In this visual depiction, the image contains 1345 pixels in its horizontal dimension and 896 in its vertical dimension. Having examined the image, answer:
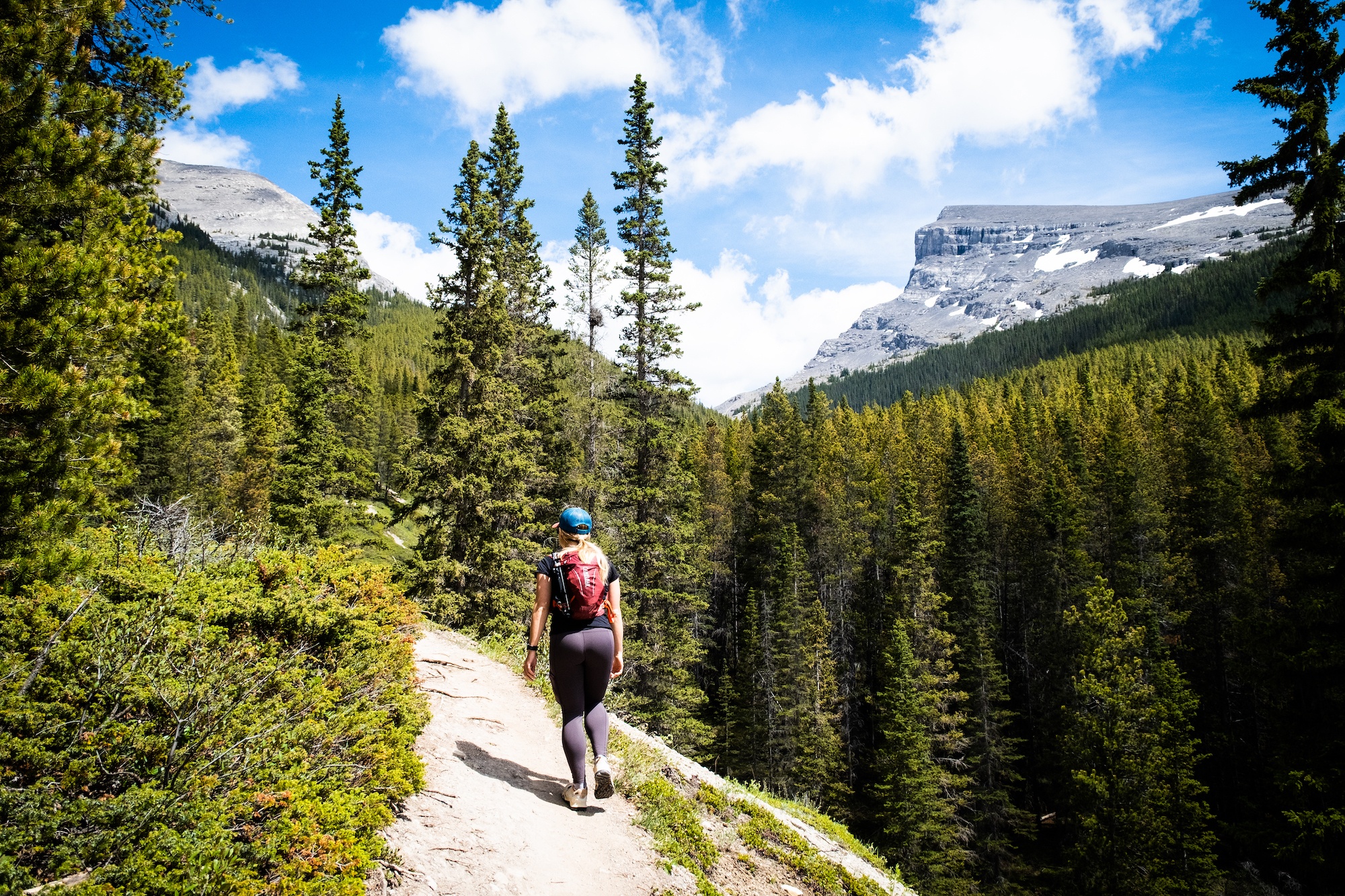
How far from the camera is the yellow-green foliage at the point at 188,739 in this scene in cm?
273

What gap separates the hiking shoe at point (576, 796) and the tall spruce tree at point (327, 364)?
1952 cm

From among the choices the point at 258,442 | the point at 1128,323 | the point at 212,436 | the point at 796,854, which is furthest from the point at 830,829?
the point at 1128,323

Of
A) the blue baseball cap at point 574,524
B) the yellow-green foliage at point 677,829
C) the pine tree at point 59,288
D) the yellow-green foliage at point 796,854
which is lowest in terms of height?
the yellow-green foliage at point 796,854

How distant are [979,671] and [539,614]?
34515 millimetres

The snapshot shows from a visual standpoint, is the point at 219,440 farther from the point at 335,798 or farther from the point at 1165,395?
the point at 1165,395

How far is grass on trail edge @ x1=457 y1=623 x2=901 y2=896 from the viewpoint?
213 inches

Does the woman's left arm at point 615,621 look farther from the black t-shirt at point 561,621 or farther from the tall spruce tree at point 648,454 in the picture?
the tall spruce tree at point 648,454

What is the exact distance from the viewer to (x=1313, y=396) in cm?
1095

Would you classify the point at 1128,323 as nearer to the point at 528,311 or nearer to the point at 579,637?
the point at 528,311

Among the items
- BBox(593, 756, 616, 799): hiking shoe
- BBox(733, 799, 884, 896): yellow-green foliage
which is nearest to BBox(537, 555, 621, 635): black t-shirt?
BBox(593, 756, 616, 799): hiking shoe

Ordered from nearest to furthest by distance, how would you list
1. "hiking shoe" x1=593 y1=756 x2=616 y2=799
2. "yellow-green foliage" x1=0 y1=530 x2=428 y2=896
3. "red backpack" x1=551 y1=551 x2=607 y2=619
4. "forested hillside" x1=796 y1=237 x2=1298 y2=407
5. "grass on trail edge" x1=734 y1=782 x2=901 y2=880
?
"yellow-green foliage" x1=0 y1=530 x2=428 y2=896, "red backpack" x1=551 y1=551 x2=607 y2=619, "hiking shoe" x1=593 y1=756 x2=616 y2=799, "grass on trail edge" x1=734 y1=782 x2=901 y2=880, "forested hillside" x1=796 y1=237 x2=1298 y2=407

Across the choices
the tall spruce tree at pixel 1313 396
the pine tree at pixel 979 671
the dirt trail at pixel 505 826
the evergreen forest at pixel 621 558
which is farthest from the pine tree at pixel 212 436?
the pine tree at pixel 979 671

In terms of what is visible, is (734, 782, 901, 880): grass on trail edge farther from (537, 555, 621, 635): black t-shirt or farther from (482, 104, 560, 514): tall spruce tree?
(482, 104, 560, 514): tall spruce tree

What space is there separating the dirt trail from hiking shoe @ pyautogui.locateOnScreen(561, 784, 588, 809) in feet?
0.29
